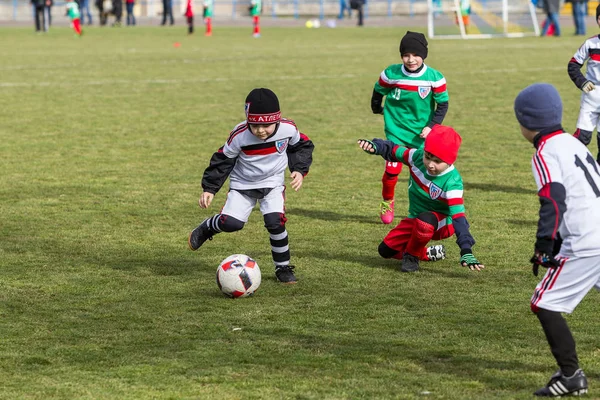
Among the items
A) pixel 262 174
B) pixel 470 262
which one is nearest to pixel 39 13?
pixel 262 174

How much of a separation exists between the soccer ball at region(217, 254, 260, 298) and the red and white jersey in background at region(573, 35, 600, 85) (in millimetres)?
4622

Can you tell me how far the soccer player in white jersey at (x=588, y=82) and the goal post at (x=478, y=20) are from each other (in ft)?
88.2

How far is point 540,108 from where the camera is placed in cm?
498

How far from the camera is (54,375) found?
5543mm

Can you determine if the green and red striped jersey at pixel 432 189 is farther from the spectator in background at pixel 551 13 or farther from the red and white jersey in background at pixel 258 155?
the spectator in background at pixel 551 13

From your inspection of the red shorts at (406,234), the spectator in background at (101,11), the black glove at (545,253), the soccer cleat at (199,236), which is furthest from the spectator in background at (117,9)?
the black glove at (545,253)

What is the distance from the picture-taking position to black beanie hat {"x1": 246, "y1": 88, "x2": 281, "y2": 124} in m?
7.27

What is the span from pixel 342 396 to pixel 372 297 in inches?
83.1

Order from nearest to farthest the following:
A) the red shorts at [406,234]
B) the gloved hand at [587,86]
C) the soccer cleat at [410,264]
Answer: the soccer cleat at [410,264] → the red shorts at [406,234] → the gloved hand at [587,86]

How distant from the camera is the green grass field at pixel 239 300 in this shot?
5523 millimetres

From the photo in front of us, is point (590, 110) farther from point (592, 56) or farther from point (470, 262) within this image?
point (470, 262)

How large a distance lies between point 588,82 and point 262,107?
14.1ft

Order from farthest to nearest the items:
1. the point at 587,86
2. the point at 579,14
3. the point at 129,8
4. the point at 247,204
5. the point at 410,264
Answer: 1. the point at 129,8
2. the point at 579,14
3. the point at 587,86
4. the point at 410,264
5. the point at 247,204

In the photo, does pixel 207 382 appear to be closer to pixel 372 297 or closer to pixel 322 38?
pixel 372 297
